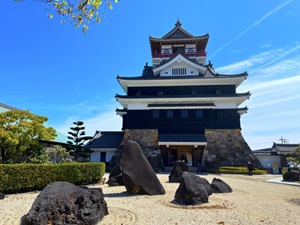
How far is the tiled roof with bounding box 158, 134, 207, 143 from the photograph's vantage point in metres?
25.1

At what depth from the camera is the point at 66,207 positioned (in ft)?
16.9

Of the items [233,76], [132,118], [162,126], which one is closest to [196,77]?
[233,76]

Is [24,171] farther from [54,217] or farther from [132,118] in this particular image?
[132,118]

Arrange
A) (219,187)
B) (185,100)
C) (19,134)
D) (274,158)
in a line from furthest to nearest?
(185,100) → (274,158) → (19,134) → (219,187)

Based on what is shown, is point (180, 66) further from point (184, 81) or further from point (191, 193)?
point (191, 193)

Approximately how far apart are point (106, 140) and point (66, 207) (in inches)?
948

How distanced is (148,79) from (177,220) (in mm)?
24162

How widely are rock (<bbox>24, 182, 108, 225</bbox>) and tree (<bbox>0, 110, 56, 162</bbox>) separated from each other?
10.1 m

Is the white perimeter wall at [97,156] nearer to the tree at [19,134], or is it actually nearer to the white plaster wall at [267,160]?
the tree at [19,134]

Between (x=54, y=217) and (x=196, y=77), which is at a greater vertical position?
(x=196, y=77)

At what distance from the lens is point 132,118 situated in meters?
27.9

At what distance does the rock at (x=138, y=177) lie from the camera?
9.27 m

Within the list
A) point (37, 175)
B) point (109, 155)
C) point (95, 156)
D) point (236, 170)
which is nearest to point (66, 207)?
point (37, 175)

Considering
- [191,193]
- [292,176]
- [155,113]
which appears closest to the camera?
Result: [191,193]
